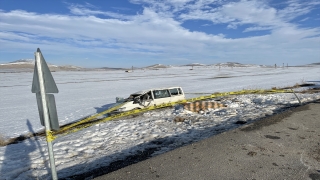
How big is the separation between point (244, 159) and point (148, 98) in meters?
9.03

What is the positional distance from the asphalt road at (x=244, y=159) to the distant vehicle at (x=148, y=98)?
7182 millimetres

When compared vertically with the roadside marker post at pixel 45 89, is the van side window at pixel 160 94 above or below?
below

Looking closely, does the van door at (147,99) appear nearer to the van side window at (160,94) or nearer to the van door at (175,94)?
the van side window at (160,94)

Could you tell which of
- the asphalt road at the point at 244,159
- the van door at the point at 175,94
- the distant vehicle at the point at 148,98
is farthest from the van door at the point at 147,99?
the asphalt road at the point at 244,159

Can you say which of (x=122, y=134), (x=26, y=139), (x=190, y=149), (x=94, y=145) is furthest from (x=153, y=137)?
(x=26, y=139)

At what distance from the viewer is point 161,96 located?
45.9ft

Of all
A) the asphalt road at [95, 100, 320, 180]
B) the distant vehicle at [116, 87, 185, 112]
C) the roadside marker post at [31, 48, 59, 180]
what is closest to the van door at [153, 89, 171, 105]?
the distant vehicle at [116, 87, 185, 112]

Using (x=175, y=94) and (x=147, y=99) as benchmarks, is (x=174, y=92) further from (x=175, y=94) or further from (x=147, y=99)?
(x=147, y=99)

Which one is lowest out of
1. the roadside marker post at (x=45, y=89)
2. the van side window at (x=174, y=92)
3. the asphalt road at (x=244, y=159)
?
the asphalt road at (x=244, y=159)

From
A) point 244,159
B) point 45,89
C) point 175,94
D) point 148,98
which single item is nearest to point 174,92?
point 175,94

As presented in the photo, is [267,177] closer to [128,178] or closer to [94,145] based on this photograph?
[128,178]

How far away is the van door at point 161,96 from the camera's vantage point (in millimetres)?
13680

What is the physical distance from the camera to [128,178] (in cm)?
427

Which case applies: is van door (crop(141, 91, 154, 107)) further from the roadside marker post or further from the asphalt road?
the roadside marker post
